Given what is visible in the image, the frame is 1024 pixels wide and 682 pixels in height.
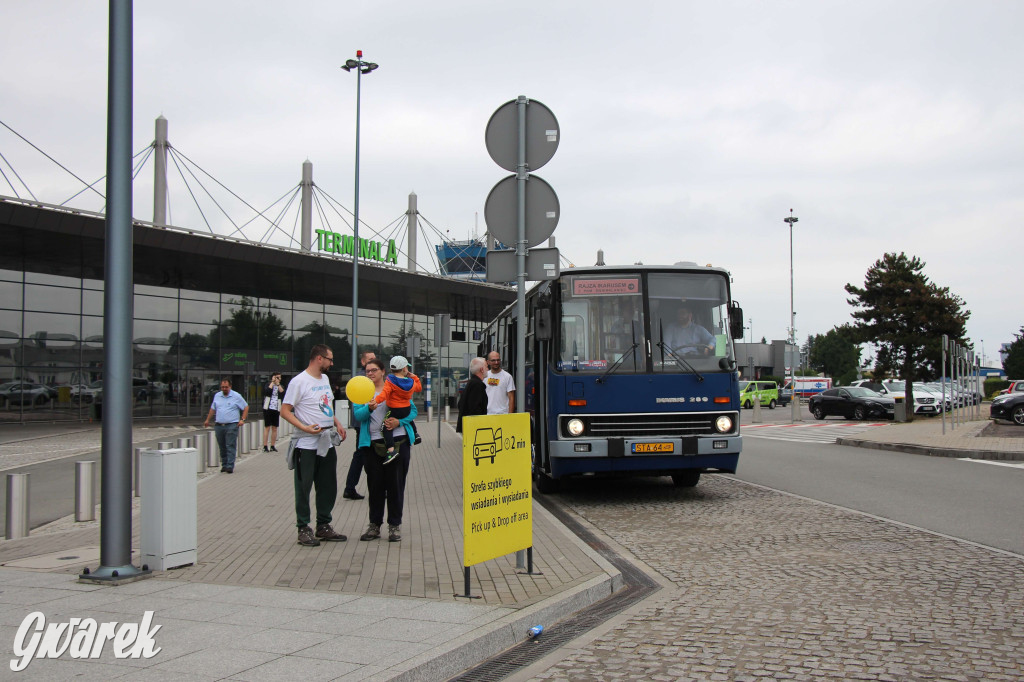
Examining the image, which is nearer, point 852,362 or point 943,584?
point 943,584

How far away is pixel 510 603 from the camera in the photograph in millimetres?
5758

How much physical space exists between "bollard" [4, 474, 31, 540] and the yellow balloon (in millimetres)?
3569

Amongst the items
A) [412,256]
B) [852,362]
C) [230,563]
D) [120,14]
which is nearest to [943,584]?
[230,563]

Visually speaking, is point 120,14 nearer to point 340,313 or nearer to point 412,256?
point 340,313

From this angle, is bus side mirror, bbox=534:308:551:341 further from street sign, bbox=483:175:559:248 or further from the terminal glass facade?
the terminal glass facade

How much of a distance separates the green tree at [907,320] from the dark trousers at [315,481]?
32.6 meters

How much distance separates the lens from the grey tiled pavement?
4.61 meters

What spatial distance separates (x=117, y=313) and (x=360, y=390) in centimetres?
214

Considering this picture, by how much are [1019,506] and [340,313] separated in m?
Result: 39.1

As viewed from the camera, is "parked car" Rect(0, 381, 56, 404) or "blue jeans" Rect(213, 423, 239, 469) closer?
"blue jeans" Rect(213, 423, 239, 469)

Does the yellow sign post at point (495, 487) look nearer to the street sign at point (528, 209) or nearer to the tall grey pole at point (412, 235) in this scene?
the street sign at point (528, 209)

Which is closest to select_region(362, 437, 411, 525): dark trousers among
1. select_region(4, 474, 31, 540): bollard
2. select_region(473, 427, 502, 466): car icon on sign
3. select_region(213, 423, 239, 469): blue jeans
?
select_region(473, 427, 502, 466): car icon on sign

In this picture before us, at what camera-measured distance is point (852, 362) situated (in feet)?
347

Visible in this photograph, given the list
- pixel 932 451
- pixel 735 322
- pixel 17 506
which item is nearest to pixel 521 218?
Result: pixel 735 322
